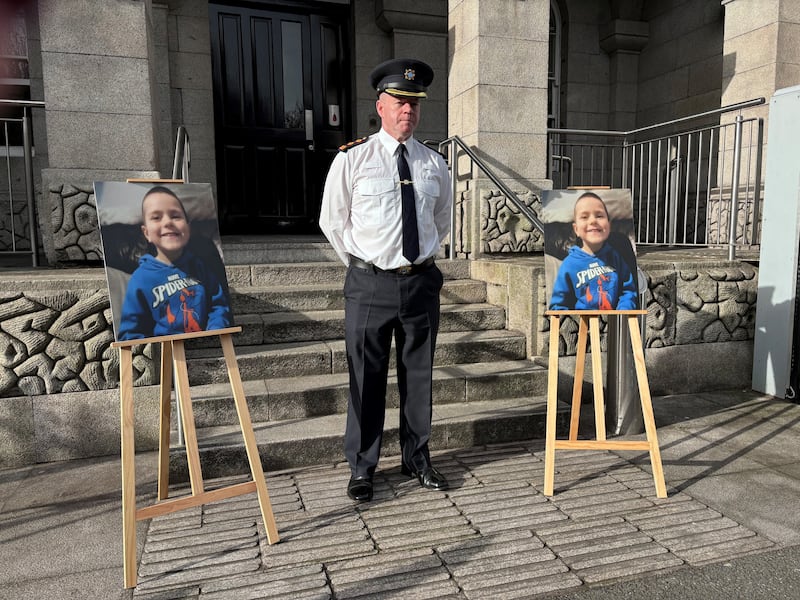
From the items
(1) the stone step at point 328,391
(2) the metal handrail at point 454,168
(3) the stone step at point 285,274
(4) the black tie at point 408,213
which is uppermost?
(2) the metal handrail at point 454,168

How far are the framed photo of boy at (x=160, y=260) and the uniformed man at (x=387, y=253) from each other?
678 millimetres

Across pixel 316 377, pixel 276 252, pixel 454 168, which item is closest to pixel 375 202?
pixel 316 377

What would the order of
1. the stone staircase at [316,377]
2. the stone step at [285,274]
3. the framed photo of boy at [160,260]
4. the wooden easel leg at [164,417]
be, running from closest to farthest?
the framed photo of boy at [160,260] → the wooden easel leg at [164,417] → the stone staircase at [316,377] → the stone step at [285,274]

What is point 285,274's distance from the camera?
5.22 meters

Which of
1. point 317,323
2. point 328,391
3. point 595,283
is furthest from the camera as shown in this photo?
point 317,323

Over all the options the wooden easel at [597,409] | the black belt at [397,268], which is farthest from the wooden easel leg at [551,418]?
the black belt at [397,268]

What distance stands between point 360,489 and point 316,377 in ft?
4.05

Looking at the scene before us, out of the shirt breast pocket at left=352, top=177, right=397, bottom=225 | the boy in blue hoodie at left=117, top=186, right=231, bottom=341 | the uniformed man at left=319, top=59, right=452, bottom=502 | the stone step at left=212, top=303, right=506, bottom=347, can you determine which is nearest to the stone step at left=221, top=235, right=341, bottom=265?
the stone step at left=212, top=303, right=506, bottom=347

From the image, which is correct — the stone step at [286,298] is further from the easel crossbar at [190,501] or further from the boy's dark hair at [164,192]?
the easel crossbar at [190,501]

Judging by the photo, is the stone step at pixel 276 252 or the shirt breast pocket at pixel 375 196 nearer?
the shirt breast pocket at pixel 375 196

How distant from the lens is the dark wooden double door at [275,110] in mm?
7711

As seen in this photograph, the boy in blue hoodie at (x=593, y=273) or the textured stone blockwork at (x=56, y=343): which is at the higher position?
the boy in blue hoodie at (x=593, y=273)

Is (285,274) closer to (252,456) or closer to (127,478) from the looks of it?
(252,456)

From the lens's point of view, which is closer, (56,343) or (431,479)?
(431,479)
